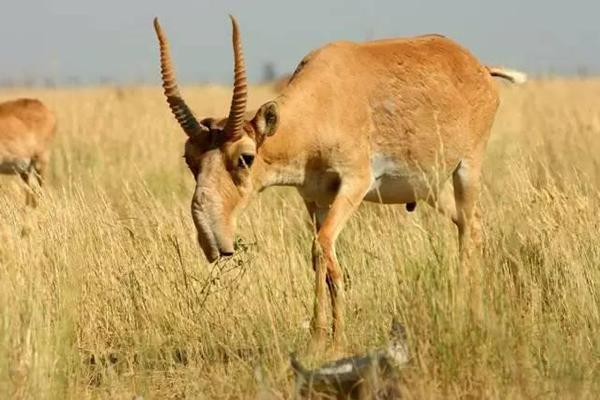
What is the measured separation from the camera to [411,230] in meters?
8.14

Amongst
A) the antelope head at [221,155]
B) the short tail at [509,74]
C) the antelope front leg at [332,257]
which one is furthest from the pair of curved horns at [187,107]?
the short tail at [509,74]

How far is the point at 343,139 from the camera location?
23.8ft

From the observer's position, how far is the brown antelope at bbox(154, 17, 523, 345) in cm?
659

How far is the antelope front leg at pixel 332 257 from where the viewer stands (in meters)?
6.74

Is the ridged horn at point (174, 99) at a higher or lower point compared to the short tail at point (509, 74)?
higher

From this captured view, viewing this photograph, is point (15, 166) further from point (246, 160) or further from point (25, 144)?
point (246, 160)

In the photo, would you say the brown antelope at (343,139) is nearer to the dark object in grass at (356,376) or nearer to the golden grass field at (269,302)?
the golden grass field at (269,302)

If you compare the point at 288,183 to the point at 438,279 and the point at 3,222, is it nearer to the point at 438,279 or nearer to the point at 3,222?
the point at 438,279

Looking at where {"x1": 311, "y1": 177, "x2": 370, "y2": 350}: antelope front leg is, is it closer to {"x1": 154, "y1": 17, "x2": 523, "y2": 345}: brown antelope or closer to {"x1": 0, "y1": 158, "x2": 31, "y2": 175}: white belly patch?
{"x1": 154, "y1": 17, "x2": 523, "y2": 345}: brown antelope

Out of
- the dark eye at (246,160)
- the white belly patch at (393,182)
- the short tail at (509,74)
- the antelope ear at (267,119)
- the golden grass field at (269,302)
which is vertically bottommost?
the golden grass field at (269,302)

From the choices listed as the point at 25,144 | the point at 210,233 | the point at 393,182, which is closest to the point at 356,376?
the point at 210,233

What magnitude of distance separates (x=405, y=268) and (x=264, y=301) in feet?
3.05

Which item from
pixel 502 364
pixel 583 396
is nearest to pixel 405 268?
pixel 502 364

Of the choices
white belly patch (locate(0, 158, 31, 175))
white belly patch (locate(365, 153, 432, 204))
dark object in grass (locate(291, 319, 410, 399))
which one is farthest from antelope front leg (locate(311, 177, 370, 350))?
white belly patch (locate(0, 158, 31, 175))
